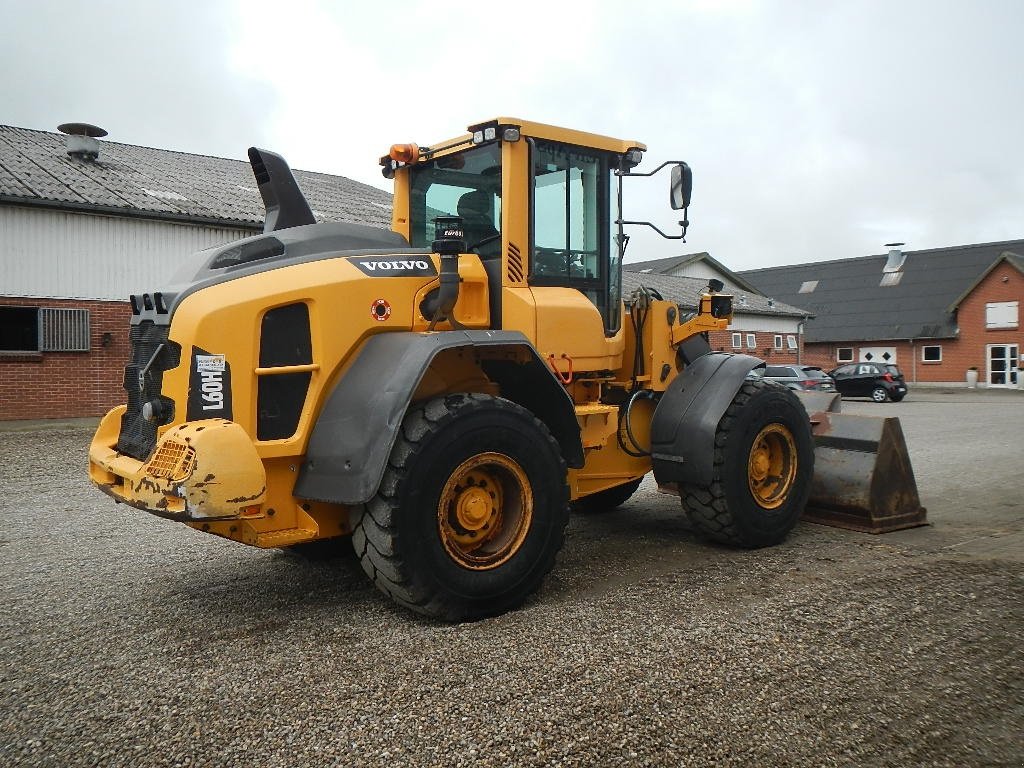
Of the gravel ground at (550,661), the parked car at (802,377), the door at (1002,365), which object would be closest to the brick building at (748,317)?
the parked car at (802,377)

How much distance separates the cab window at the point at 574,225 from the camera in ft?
18.4

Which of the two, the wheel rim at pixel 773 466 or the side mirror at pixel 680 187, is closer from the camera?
the side mirror at pixel 680 187

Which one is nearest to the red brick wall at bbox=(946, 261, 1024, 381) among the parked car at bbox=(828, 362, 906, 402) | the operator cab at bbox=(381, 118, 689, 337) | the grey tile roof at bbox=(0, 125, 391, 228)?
the parked car at bbox=(828, 362, 906, 402)

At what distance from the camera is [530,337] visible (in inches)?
207

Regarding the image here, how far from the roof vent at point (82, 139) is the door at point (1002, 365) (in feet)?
124

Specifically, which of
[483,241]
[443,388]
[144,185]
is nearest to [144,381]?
[443,388]

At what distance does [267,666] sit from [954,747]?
2872mm

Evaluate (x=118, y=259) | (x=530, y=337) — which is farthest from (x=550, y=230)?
(x=118, y=259)

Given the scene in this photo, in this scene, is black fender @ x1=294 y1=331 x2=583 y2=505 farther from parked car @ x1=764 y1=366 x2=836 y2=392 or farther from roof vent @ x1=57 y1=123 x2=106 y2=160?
parked car @ x1=764 y1=366 x2=836 y2=392

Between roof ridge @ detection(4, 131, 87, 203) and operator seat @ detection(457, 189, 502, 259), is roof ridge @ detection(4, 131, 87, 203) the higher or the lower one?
the higher one

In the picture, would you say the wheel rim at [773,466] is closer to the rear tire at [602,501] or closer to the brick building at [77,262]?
the rear tire at [602,501]

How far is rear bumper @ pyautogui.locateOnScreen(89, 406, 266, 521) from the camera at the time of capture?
3932 mm

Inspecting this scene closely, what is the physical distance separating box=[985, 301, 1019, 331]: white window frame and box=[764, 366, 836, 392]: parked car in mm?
18316

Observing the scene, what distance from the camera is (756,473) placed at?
6.30 m
